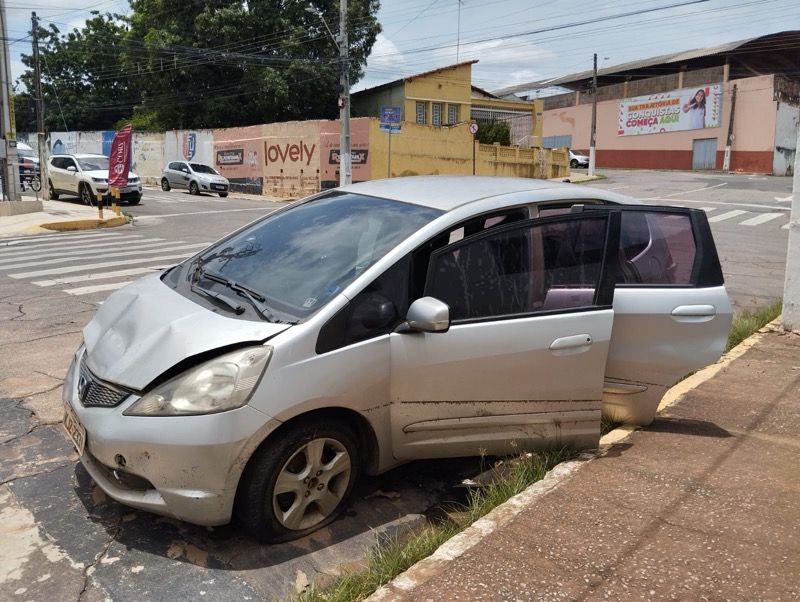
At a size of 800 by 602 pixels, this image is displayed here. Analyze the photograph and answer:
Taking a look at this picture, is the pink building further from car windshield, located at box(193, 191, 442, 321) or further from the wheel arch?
the wheel arch

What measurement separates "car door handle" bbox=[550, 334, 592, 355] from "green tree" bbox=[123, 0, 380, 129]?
37.4 m

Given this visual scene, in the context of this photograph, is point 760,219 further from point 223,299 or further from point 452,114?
point 452,114

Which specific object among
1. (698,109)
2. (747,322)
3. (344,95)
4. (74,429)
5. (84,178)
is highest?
(698,109)

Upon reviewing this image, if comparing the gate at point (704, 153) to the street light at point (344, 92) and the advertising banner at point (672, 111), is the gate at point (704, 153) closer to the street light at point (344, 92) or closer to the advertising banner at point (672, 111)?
the advertising banner at point (672, 111)

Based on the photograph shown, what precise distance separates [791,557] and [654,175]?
41.9 metres

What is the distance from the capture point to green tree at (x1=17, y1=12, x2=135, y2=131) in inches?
2237

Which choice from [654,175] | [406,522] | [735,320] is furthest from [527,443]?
[654,175]

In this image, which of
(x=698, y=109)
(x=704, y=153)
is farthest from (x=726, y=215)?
(x=698, y=109)

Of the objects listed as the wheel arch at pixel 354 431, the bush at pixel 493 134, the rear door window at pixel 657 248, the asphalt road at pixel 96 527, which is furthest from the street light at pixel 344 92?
the wheel arch at pixel 354 431

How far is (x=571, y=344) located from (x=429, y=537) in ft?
4.06

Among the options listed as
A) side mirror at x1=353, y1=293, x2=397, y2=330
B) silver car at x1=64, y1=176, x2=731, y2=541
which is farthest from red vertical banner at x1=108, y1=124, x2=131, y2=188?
side mirror at x1=353, y1=293, x2=397, y2=330

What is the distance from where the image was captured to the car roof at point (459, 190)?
3.83 m

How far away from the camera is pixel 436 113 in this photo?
40969 millimetres

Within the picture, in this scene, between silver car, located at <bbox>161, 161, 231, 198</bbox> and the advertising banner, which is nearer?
silver car, located at <bbox>161, 161, 231, 198</bbox>
